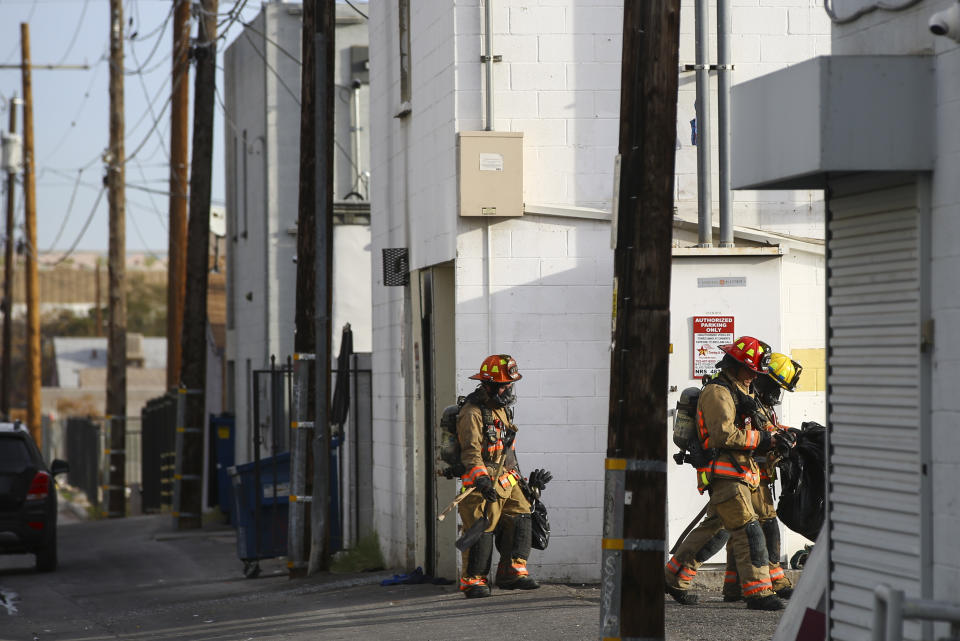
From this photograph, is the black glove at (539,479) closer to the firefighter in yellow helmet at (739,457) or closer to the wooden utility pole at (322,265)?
the firefighter in yellow helmet at (739,457)

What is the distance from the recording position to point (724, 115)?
12.2 m

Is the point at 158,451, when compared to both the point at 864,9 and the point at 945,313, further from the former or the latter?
the point at 945,313

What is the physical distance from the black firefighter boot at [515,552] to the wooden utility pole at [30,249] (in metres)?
24.2

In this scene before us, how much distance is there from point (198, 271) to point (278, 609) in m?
10.8

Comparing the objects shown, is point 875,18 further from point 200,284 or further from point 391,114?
point 200,284

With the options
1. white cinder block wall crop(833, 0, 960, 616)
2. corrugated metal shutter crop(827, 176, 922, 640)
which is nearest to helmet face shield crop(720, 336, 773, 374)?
corrugated metal shutter crop(827, 176, 922, 640)

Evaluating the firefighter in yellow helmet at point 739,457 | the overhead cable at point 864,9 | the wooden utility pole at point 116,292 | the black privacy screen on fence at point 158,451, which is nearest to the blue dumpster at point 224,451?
the black privacy screen on fence at point 158,451

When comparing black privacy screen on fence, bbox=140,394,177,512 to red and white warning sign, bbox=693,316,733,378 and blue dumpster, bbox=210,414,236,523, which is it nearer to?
blue dumpster, bbox=210,414,236,523

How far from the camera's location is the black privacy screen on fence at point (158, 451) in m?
27.2

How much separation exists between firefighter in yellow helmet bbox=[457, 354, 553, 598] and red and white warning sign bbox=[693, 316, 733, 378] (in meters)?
1.46

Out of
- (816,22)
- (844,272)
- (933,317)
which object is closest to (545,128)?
Result: (816,22)

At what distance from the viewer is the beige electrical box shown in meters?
12.2

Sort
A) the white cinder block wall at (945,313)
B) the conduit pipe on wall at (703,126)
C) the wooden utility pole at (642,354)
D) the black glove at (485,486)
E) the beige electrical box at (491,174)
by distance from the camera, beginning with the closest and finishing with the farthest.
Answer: the white cinder block wall at (945,313), the wooden utility pole at (642,354), the black glove at (485,486), the conduit pipe on wall at (703,126), the beige electrical box at (491,174)

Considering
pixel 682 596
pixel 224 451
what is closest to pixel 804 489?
pixel 682 596
